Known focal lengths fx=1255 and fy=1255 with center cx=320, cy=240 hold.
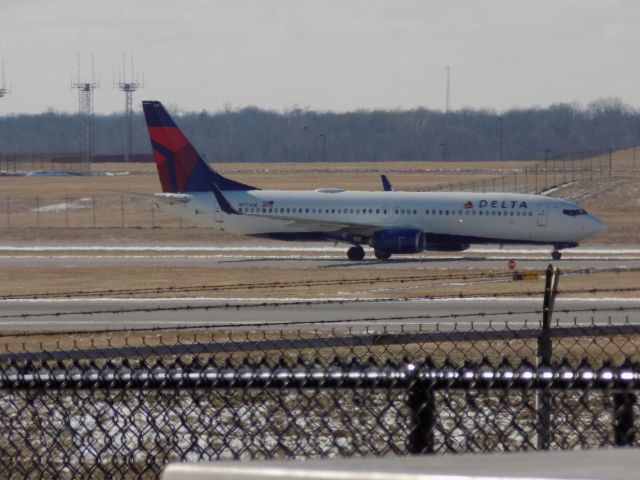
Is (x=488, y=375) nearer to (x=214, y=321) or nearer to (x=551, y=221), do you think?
(x=214, y=321)

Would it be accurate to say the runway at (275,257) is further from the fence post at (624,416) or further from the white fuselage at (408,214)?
the fence post at (624,416)

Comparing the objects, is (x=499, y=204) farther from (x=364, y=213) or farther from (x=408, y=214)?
(x=364, y=213)

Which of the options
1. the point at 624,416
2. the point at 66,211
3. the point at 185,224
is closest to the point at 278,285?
the point at 624,416

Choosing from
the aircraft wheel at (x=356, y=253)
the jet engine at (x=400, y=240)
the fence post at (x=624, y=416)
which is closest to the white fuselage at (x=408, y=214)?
the jet engine at (x=400, y=240)

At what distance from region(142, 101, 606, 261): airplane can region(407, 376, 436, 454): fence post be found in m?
41.7

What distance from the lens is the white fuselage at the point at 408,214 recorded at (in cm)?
4938

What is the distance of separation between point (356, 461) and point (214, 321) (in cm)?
2551

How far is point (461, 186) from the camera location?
102125 mm

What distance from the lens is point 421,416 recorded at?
7.41m

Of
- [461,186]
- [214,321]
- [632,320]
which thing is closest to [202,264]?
[214,321]

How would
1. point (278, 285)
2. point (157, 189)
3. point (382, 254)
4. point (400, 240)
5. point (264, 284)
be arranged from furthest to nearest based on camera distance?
point (157, 189), point (382, 254), point (400, 240), point (278, 285), point (264, 284)

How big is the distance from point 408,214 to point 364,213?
1.86 meters

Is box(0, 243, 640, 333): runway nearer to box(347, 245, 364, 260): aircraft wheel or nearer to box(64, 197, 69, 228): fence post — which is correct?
box(347, 245, 364, 260): aircraft wheel

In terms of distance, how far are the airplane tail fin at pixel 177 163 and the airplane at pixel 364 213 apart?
42 mm
